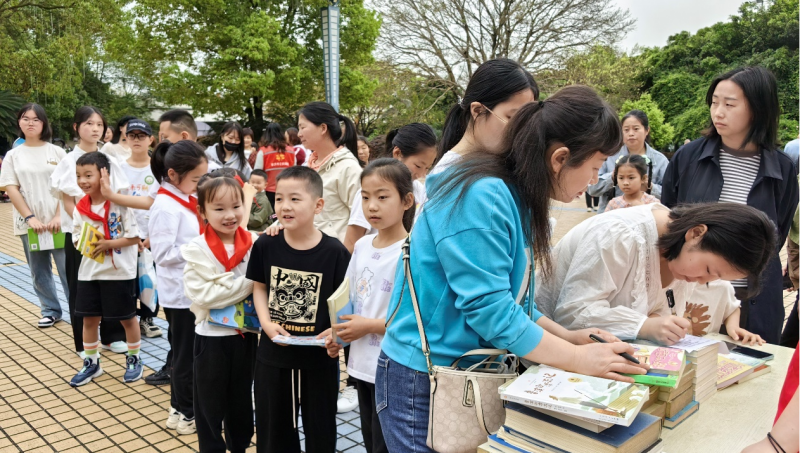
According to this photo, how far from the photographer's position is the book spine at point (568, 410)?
1090 mm

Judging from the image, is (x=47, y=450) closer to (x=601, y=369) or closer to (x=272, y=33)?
(x=601, y=369)

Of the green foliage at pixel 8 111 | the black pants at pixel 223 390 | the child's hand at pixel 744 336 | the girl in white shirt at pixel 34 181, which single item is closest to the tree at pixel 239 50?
the green foliage at pixel 8 111

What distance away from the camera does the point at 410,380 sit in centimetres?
138

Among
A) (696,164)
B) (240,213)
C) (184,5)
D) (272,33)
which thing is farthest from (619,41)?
(240,213)

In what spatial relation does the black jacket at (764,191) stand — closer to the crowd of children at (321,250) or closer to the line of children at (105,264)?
the crowd of children at (321,250)

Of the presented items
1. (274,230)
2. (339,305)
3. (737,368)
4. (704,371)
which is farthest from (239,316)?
(737,368)

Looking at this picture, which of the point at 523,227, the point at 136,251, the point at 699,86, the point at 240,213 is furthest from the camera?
the point at 699,86

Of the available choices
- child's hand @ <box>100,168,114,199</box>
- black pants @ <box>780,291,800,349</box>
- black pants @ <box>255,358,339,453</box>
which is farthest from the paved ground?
black pants @ <box>780,291,800,349</box>

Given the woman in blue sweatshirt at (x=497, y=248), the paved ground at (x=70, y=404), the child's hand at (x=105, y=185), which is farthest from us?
the child's hand at (x=105, y=185)

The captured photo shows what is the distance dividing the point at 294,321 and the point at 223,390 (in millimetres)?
560

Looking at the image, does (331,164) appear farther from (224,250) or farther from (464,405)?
(464,405)

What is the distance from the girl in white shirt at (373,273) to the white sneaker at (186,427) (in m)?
1.26

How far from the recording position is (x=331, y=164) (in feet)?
10.9

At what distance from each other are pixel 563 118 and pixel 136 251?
337 cm
